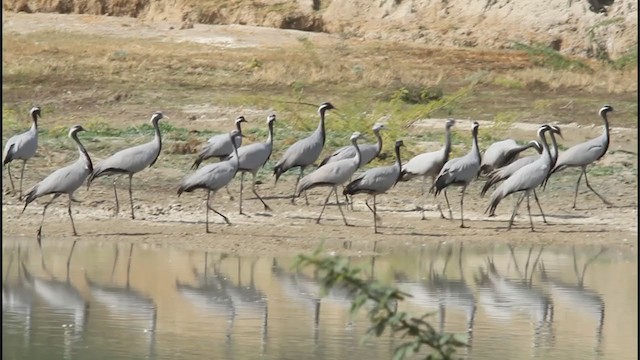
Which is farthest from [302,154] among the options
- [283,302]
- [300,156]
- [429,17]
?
[429,17]

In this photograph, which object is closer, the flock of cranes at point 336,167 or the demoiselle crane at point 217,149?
the flock of cranes at point 336,167

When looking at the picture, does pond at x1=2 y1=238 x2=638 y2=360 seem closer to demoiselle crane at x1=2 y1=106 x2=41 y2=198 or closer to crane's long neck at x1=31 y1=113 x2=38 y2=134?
demoiselle crane at x1=2 y1=106 x2=41 y2=198

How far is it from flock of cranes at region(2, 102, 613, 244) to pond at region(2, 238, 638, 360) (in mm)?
942

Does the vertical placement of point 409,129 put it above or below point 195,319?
above

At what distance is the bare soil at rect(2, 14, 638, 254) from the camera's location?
16609 millimetres

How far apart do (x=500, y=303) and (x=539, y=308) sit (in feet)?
1.19

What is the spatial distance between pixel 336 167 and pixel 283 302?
14.5ft

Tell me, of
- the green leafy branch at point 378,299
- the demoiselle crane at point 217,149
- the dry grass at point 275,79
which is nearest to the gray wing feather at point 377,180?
the demoiselle crane at point 217,149

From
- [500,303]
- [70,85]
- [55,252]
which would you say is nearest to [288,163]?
[55,252]

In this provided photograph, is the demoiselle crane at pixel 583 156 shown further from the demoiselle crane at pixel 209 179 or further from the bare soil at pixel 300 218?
the demoiselle crane at pixel 209 179

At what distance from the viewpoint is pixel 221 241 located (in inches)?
647

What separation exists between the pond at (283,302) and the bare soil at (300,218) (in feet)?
1.58

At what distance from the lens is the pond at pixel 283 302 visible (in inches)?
456

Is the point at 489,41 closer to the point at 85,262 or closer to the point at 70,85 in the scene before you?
the point at 70,85
